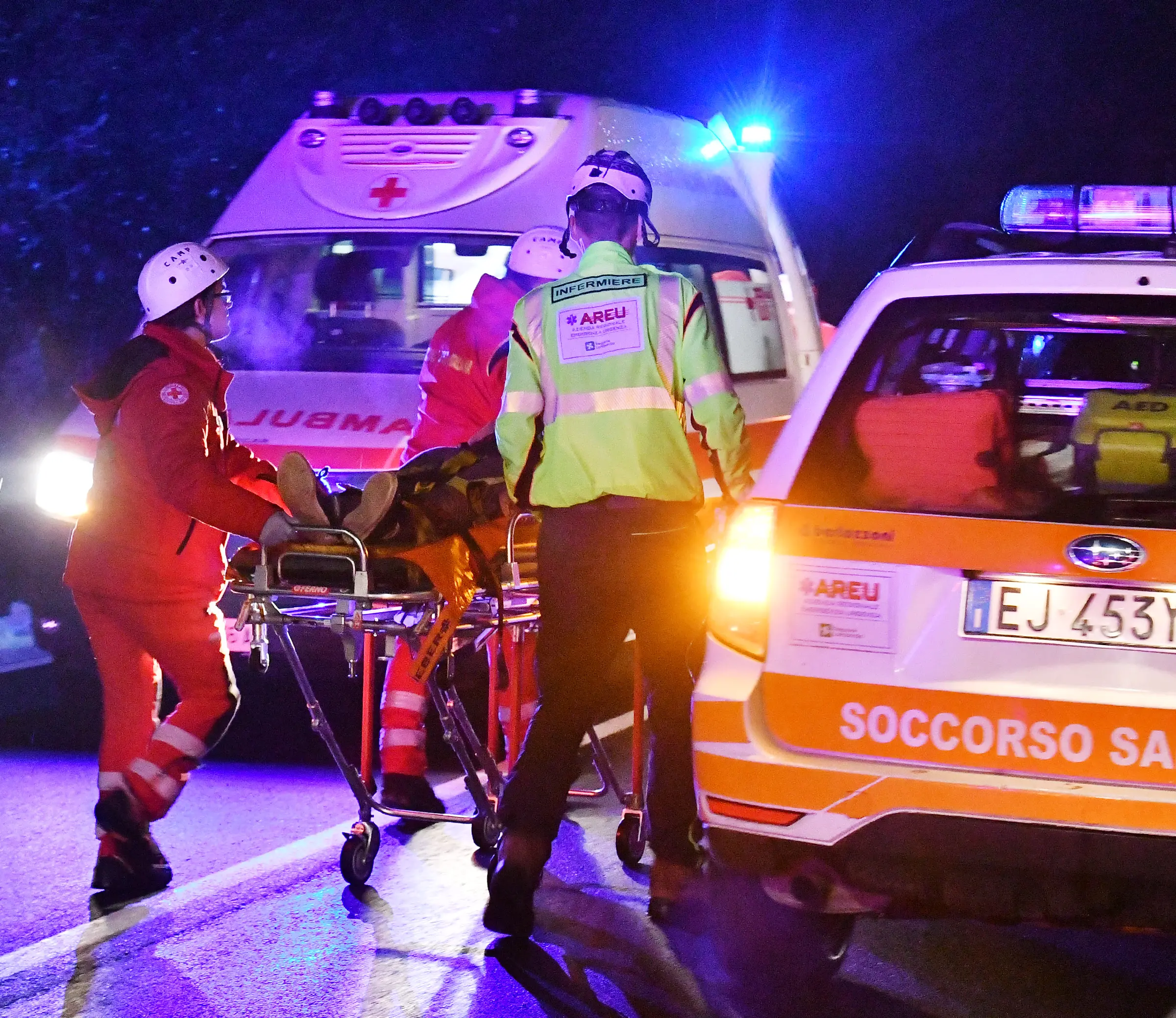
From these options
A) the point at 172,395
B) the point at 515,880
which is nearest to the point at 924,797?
the point at 515,880

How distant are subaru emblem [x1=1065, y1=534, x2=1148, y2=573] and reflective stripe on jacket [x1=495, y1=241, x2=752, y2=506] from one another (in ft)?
3.36

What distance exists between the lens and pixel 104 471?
191 inches

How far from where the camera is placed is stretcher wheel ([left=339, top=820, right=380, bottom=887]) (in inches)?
189

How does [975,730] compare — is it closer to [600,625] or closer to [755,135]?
[600,625]

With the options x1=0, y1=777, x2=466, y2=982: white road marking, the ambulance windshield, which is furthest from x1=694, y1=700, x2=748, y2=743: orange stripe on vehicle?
the ambulance windshield

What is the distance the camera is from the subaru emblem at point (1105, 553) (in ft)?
11.3

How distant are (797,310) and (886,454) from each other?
599 cm

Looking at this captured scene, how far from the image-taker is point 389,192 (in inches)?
290

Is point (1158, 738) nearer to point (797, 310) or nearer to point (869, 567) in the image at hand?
point (869, 567)

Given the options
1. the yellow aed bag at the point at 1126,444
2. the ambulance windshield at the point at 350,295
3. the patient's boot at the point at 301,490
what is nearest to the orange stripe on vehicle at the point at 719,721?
the yellow aed bag at the point at 1126,444

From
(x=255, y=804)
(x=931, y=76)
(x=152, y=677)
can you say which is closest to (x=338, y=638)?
(x=255, y=804)

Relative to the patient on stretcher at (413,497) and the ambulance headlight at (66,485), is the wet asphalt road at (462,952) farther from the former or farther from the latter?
the ambulance headlight at (66,485)

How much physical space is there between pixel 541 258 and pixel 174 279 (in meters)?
1.24

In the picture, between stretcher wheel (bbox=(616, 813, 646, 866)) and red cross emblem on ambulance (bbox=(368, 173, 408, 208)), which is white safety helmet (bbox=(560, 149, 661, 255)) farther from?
red cross emblem on ambulance (bbox=(368, 173, 408, 208))
